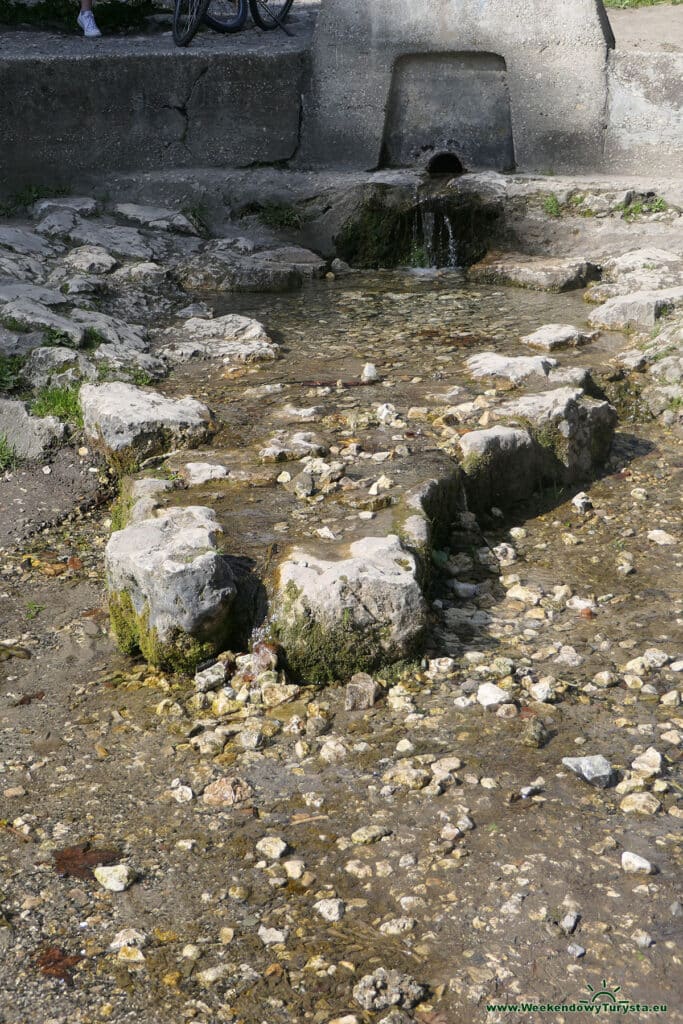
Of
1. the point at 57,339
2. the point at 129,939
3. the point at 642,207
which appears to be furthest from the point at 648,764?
the point at 642,207

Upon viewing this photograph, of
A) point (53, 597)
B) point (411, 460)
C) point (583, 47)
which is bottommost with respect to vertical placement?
point (53, 597)

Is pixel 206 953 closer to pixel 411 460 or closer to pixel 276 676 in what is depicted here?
pixel 276 676

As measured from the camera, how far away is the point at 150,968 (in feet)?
7.42

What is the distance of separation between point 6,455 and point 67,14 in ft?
19.3

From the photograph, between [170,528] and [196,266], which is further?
[196,266]

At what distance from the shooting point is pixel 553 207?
7.14m

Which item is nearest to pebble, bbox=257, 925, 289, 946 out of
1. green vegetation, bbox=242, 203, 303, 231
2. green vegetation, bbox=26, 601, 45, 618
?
green vegetation, bbox=26, 601, 45, 618

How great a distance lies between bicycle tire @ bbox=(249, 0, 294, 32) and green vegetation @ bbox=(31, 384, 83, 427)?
496 centimetres

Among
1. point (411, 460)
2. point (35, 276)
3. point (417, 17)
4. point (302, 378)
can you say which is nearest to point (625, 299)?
point (302, 378)

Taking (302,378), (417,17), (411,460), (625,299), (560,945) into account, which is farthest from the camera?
(417,17)

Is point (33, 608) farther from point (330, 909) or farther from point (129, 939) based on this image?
point (330, 909)

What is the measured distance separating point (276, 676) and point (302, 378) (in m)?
2.35

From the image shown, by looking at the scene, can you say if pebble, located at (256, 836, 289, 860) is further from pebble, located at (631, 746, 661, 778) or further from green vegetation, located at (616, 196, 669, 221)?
green vegetation, located at (616, 196, 669, 221)

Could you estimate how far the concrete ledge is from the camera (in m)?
7.63
